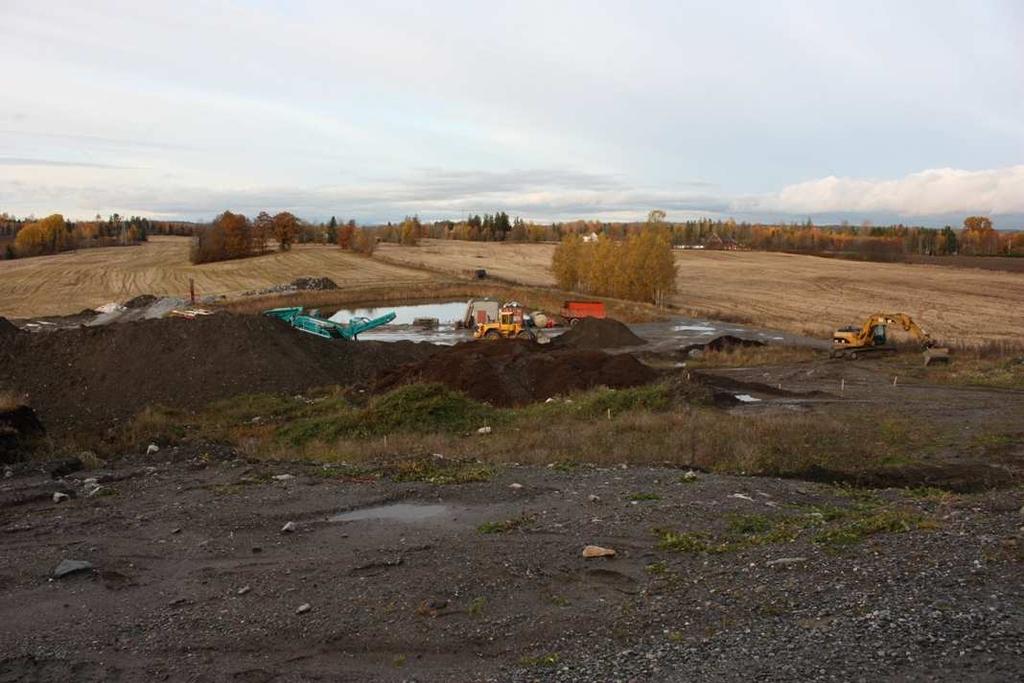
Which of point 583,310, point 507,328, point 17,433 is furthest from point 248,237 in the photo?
point 17,433

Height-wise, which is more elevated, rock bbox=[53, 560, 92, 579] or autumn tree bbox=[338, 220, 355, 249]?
autumn tree bbox=[338, 220, 355, 249]

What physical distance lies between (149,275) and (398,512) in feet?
242

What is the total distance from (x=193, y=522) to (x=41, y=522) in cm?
192

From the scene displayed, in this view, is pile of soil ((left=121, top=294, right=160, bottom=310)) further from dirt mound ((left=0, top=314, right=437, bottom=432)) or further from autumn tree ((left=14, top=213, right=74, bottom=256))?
autumn tree ((left=14, top=213, right=74, bottom=256))

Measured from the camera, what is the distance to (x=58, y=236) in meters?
110

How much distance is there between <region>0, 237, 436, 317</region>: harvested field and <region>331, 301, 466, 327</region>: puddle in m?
6.24

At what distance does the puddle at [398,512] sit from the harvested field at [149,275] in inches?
2028

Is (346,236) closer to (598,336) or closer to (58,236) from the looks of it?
(58,236)

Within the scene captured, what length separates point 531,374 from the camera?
80.0 ft

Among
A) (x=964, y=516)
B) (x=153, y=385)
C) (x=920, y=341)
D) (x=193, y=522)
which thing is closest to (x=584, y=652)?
(x=964, y=516)

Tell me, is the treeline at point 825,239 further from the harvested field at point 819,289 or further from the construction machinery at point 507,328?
the construction machinery at point 507,328

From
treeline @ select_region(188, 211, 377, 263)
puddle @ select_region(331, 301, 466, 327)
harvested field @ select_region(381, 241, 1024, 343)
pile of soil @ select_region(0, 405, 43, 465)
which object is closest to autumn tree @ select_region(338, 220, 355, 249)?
treeline @ select_region(188, 211, 377, 263)

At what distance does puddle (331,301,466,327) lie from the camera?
57.9m

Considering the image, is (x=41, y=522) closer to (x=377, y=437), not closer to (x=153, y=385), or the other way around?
(x=377, y=437)
